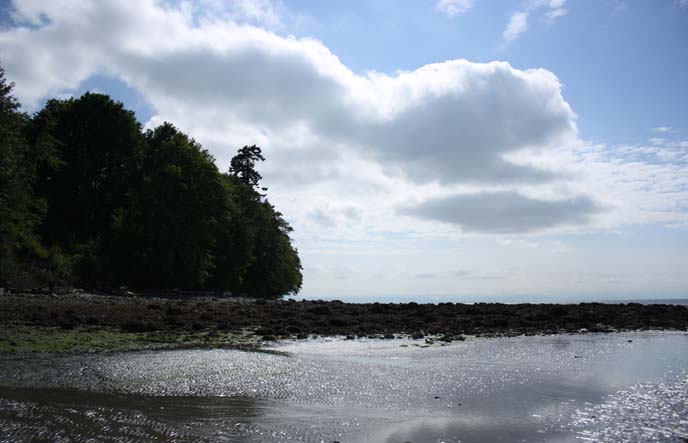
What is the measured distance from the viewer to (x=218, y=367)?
11969mm

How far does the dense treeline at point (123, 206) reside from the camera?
38812 millimetres

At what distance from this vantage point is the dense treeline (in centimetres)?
3881

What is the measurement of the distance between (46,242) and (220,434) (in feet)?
148

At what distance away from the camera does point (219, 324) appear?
71.6 feet

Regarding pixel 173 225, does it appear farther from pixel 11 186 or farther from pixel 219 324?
pixel 219 324

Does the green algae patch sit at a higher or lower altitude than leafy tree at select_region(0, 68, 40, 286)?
lower

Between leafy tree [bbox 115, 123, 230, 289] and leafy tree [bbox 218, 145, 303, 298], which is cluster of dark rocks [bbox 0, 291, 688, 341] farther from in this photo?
leafy tree [bbox 218, 145, 303, 298]

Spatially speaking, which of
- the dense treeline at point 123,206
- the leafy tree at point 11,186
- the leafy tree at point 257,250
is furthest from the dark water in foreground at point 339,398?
the leafy tree at point 257,250

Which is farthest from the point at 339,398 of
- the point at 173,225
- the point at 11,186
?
the point at 173,225

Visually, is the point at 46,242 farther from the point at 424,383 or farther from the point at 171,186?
the point at 424,383

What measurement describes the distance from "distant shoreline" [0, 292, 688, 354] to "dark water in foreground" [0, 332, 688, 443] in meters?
2.96

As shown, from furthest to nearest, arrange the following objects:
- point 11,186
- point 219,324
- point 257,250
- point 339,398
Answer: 1. point 257,250
2. point 11,186
3. point 219,324
4. point 339,398

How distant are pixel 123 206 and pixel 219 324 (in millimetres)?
33791

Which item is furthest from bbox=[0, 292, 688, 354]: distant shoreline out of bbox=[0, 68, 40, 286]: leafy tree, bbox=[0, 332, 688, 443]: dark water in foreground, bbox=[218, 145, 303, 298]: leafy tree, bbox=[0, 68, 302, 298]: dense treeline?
bbox=[218, 145, 303, 298]: leafy tree
